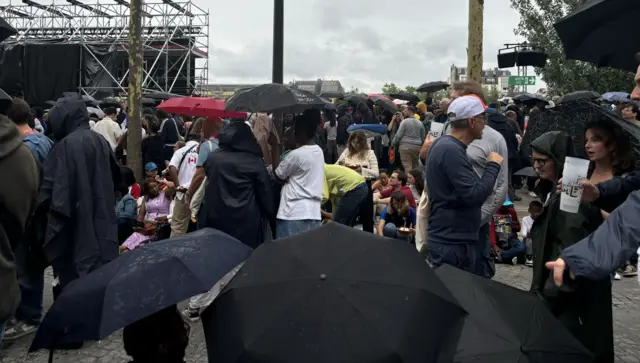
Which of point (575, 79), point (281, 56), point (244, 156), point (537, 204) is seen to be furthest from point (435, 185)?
point (575, 79)

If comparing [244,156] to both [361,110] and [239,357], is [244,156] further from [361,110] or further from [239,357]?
[361,110]

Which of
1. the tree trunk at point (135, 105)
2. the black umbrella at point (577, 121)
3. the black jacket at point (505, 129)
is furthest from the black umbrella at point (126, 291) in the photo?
the tree trunk at point (135, 105)

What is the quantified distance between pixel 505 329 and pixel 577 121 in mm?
1669

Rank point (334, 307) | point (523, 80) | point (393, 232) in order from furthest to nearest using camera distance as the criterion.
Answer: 1. point (523, 80)
2. point (393, 232)
3. point (334, 307)

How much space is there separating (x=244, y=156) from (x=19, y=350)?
2391mm

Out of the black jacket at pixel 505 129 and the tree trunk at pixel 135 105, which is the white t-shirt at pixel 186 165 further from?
the black jacket at pixel 505 129

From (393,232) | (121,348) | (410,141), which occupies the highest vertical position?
(410,141)

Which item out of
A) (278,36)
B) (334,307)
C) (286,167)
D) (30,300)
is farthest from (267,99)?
(334,307)

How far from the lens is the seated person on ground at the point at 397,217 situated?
25.7 ft

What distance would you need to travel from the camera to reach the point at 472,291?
277 centimetres

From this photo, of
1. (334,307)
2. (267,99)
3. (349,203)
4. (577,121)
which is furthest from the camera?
(349,203)

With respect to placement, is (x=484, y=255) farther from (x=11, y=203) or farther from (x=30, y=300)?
(x=30, y=300)

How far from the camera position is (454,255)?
4090mm

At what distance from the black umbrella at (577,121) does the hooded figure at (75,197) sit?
131 inches
